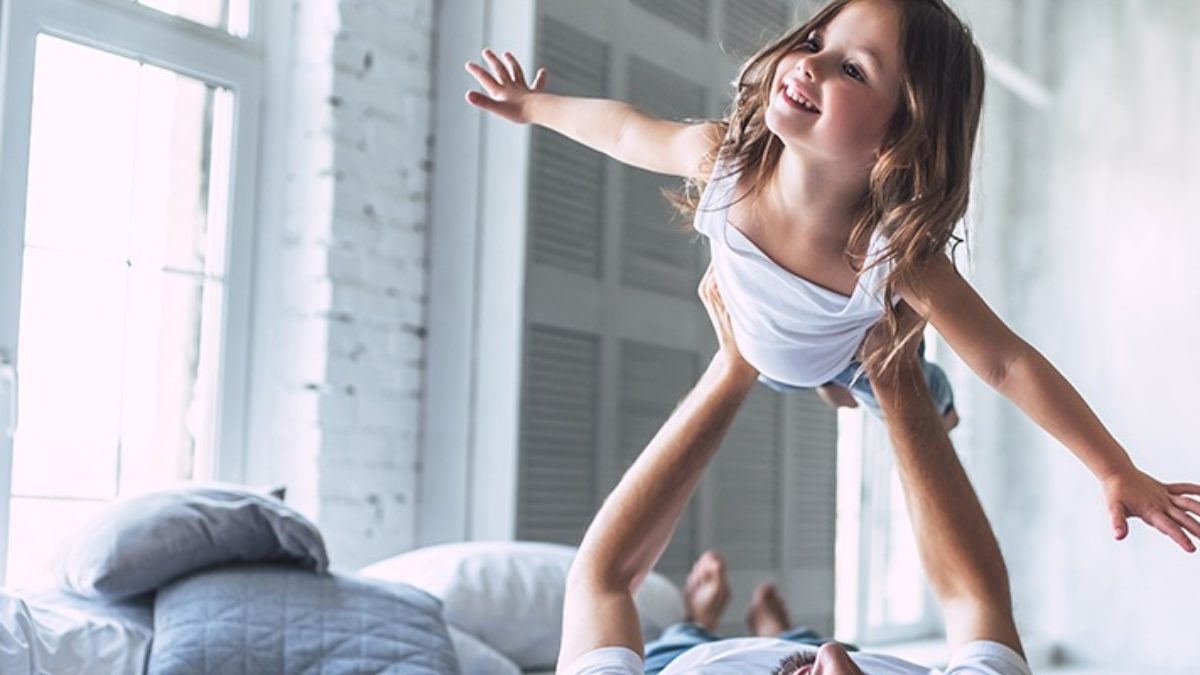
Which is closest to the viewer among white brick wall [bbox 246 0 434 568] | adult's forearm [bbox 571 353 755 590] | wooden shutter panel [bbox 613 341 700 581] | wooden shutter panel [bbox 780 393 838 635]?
adult's forearm [bbox 571 353 755 590]

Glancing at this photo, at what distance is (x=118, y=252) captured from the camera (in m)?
3.07

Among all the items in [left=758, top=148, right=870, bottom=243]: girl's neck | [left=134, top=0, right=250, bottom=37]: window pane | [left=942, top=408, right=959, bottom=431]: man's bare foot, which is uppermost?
[left=134, top=0, right=250, bottom=37]: window pane

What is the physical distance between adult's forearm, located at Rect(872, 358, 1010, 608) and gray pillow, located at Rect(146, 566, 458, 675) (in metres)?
0.80

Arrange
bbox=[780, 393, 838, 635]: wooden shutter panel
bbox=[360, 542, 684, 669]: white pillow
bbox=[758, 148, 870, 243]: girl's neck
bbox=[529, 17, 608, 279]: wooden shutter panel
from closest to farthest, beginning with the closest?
1. bbox=[758, 148, 870, 243]: girl's neck
2. bbox=[360, 542, 684, 669]: white pillow
3. bbox=[529, 17, 608, 279]: wooden shutter panel
4. bbox=[780, 393, 838, 635]: wooden shutter panel

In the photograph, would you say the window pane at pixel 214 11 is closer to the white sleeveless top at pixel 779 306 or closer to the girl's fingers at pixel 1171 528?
the white sleeveless top at pixel 779 306

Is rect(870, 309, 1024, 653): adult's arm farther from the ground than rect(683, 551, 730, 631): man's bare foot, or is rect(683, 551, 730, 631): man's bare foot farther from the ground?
rect(870, 309, 1024, 653): adult's arm

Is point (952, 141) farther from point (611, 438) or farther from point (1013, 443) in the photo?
point (1013, 443)

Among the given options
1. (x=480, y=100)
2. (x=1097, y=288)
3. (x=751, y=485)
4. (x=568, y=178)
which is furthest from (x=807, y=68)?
(x=1097, y=288)

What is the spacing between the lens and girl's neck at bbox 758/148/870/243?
174 centimetres

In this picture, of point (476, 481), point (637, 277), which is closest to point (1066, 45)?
point (637, 277)

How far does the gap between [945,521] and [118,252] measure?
1.87 meters

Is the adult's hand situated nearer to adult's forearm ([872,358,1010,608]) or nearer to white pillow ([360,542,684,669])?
adult's forearm ([872,358,1010,608])

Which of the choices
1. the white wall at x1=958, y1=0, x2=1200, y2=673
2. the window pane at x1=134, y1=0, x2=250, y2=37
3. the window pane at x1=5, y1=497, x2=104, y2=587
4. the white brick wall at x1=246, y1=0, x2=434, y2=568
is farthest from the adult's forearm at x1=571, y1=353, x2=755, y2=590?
the white wall at x1=958, y1=0, x2=1200, y2=673

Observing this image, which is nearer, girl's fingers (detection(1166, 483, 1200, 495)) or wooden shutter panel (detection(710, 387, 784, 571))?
girl's fingers (detection(1166, 483, 1200, 495))
